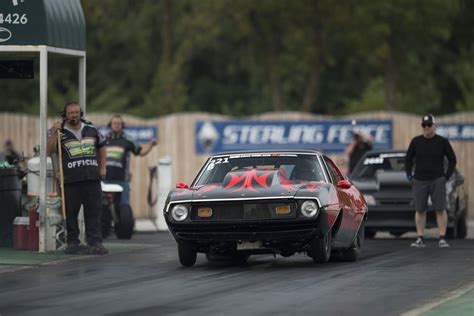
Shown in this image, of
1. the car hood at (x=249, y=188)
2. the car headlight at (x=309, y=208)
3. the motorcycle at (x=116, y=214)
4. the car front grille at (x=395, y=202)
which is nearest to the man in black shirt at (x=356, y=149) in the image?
the car front grille at (x=395, y=202)

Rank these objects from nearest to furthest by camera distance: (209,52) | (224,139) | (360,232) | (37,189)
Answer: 1. (360,232)
2. (37,189)
3. (224,139)
4. (209,52)

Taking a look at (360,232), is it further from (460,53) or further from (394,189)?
(460,53)

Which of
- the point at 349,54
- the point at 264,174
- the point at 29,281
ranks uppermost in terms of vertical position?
the point at 349,54

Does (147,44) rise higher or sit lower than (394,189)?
higher

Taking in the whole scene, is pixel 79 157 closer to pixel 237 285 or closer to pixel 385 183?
pixel 237 285

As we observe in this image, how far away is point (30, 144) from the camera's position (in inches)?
Answer: 1297

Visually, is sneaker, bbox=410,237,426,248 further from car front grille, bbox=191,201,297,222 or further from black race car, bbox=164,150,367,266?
car front grille, bbox=191,201,297,222

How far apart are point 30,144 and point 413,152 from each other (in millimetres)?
15145

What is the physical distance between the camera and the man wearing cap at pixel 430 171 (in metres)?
19.5

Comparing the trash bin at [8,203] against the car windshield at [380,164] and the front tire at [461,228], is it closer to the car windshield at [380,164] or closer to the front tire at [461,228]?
the car windshield at [380,164]

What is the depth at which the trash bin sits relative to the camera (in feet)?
64.1

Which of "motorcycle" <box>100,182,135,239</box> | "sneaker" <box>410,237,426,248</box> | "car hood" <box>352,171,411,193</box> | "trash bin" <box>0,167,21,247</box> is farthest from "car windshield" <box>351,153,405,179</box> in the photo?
"trash bin" <box>0,167,21,247</box>

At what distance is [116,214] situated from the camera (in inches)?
866

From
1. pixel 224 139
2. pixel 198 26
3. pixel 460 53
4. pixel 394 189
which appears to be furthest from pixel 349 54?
pixel 394 189
